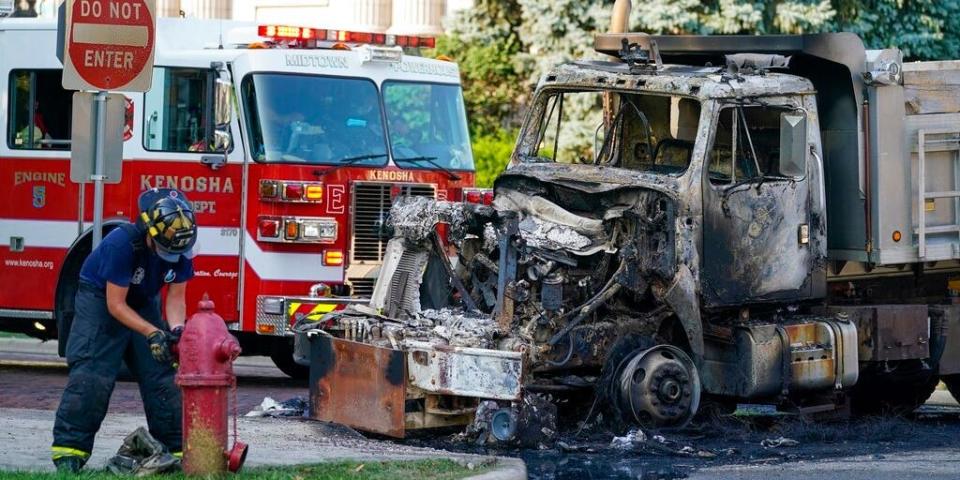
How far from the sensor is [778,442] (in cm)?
1090

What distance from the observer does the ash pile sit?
33.8ft

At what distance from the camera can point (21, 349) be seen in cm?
1769

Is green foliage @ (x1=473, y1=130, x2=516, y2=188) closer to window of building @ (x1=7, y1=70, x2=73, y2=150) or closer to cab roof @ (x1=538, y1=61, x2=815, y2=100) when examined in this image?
window of building @ (x1=7, y1=70, x2=73, y2=150)

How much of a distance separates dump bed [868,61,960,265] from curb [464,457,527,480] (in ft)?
12.9

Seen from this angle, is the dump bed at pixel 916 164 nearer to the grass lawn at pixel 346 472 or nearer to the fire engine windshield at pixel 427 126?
the fire engine windshield at pixel 427 126

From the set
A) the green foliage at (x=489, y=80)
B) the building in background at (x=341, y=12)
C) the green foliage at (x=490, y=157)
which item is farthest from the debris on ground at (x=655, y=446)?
the building in background at (x=341, y=12)

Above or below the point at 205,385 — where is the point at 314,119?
above

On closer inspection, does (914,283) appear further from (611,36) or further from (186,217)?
(186,217)

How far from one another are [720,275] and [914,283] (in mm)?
2307

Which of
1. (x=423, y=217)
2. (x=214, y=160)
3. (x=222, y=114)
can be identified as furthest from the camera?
(x=214, y=160)

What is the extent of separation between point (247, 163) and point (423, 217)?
2884 mm

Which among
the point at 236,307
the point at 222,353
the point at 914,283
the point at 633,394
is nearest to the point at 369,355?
the point at 633,394

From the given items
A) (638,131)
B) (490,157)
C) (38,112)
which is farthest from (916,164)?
(490,157)

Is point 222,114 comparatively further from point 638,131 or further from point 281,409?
point 638,131
